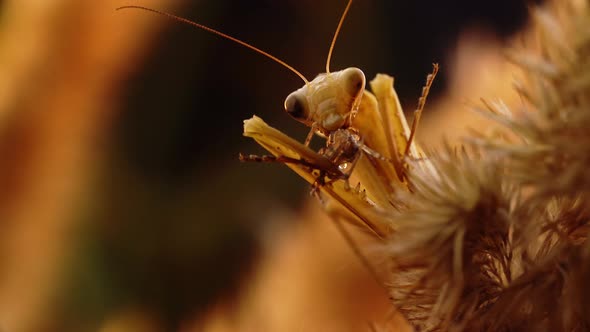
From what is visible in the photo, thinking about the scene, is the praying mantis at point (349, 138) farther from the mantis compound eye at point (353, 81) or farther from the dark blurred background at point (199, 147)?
the dark blurred background at point (199, 147)

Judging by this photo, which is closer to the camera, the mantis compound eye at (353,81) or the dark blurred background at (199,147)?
the mantis compound eye at (353,81)

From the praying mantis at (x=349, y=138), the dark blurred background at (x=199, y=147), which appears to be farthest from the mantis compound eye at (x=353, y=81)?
the dark blurred background at (x=199, y=147)

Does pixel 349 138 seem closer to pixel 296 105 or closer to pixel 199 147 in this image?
pixel 296 105

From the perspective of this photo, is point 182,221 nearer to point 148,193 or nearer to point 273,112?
point 148,193

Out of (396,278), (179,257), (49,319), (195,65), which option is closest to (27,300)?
(49,319)

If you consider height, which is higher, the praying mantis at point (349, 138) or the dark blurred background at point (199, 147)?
the dark blurred background at point (199, 147)

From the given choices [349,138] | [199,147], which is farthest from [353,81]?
[199,147]
